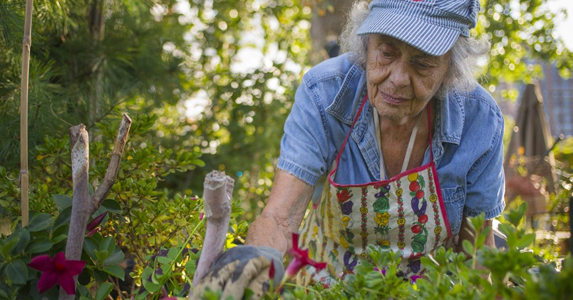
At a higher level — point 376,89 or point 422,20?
point 422,20

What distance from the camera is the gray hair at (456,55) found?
190cm

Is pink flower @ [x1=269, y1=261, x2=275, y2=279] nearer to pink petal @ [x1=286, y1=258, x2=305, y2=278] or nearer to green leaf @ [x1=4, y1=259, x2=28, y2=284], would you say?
pink petal @ [x1=286, y1=258, x2=305, y2=278]

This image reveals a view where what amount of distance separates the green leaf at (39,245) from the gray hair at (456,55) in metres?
1.18

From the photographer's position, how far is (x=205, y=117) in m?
4.87

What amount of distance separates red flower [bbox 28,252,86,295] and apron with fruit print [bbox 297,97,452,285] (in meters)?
0.99

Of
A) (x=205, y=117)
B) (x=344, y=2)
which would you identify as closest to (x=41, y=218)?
(x=205, y=117)

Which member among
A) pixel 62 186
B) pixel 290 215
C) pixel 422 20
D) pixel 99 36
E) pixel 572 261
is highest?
pixel 422 20

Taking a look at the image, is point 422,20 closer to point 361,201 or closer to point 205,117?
point 361,201

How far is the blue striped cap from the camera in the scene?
172 centimetres

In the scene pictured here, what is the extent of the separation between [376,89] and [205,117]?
3129 mm

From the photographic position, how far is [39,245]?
1282mm

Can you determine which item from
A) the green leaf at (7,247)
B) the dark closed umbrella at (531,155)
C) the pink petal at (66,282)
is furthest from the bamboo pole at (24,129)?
the dark closed umbrella at (531,155)

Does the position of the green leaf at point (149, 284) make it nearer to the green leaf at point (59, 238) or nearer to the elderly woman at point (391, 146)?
the green leaf at point (59, 238)

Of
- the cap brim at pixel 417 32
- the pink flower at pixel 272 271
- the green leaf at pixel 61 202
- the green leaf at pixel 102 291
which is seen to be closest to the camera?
the pink flower at pixel 272 271
